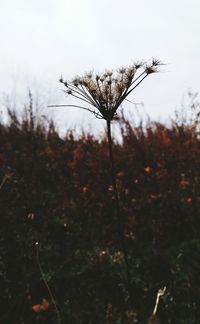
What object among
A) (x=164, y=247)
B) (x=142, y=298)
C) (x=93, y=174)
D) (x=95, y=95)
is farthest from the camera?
(x=93, y=174)

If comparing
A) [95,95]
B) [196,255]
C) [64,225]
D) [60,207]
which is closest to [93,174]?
[60,207]

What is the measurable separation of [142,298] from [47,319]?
3.12 feet

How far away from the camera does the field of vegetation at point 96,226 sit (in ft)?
12.4

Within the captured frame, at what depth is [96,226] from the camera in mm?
5223

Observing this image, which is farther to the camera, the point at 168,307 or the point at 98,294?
the point at 98,294

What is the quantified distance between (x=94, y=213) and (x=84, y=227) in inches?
11.2

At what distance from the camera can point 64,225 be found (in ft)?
16.8

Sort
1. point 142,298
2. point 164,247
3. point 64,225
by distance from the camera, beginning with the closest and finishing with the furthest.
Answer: point 142,298
point 164,247
point 64,225

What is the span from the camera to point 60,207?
18.4ft

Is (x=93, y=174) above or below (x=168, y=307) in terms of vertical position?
above

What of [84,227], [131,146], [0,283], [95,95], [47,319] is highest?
[131,146]

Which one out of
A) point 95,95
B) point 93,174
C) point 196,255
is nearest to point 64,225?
point 93,174

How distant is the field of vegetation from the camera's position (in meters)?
3.78

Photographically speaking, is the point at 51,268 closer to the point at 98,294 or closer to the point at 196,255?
the point at 98,294
